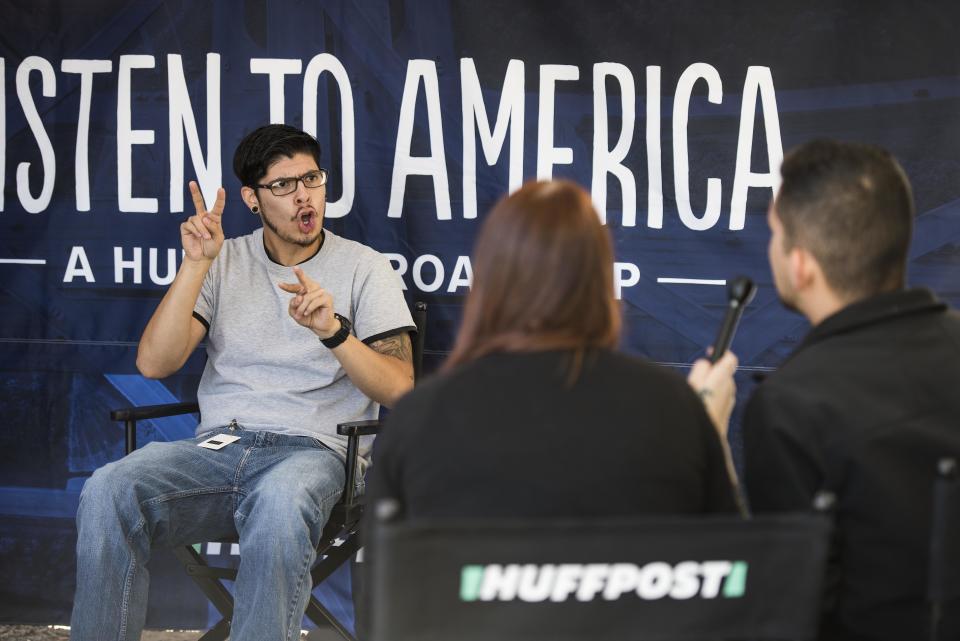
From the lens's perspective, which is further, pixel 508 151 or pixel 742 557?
pixel 508 151

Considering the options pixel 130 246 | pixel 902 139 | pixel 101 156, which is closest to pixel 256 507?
pixel 130 246

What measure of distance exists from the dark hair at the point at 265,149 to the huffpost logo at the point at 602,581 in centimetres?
199

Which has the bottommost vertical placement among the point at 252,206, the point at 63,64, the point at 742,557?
the point at 742,557

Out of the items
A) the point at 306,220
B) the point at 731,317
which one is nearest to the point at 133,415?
the point at 306,220

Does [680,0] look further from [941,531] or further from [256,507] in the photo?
[941,531]

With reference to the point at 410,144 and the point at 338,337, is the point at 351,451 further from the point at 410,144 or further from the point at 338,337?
the point at 410,144

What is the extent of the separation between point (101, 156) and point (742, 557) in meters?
2.78

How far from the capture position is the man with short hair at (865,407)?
1.49 metres

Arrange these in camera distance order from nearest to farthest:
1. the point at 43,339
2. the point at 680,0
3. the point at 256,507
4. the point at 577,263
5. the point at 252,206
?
1. the point at 577,263
2. the point at 256,507
3. the point at 252,206
4. the point at 680,0
5. the point at 43,339

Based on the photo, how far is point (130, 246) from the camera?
3420 mm

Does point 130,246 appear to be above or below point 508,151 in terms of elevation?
below

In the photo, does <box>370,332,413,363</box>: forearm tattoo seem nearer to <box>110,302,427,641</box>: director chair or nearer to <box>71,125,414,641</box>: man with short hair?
<box>71,125,414,641</box>: man with short hair

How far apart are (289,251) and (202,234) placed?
32 centimetres

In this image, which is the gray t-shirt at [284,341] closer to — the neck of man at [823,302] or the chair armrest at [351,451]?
the chair armrest at [351,451]
